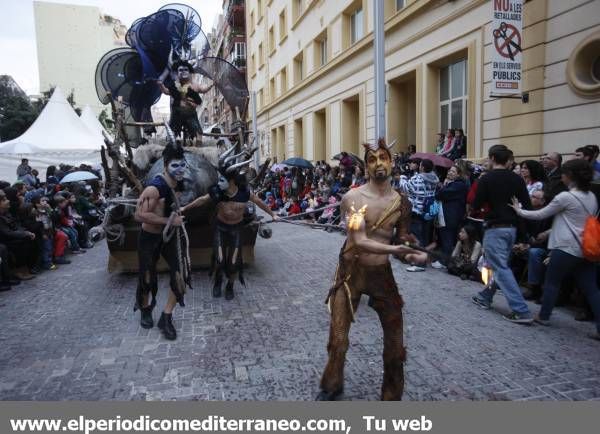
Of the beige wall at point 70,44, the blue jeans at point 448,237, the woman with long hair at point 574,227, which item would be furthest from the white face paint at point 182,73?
the beige wall at point 70,44

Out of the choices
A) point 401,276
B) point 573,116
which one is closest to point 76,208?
point 401,276

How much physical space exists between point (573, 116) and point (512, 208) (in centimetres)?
365

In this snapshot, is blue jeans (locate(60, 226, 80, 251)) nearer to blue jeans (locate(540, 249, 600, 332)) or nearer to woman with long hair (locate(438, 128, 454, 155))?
woman with long hair (locate(438, 128, 454, 155))

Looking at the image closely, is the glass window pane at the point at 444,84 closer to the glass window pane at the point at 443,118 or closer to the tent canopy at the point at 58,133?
the glass window pane at the point at 443,118

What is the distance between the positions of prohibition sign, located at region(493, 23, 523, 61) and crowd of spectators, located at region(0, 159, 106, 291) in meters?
8.82

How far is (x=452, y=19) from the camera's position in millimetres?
10828

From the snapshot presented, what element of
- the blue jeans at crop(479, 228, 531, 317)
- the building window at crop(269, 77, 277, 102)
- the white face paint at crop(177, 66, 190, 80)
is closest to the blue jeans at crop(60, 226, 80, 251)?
the white face paint at crop(177, 66, 190, 80)

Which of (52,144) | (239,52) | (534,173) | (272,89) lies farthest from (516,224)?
(239,52)

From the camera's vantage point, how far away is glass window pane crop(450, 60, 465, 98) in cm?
1132

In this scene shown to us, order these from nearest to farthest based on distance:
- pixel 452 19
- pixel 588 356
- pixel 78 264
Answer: pixel 588 356 < pixel 78 264 < pixel 452 19

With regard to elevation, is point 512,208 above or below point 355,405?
above

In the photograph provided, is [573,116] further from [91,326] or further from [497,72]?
[91,326]

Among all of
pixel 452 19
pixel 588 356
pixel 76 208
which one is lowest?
pixel 588 356

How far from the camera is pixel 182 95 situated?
8.44 metres
